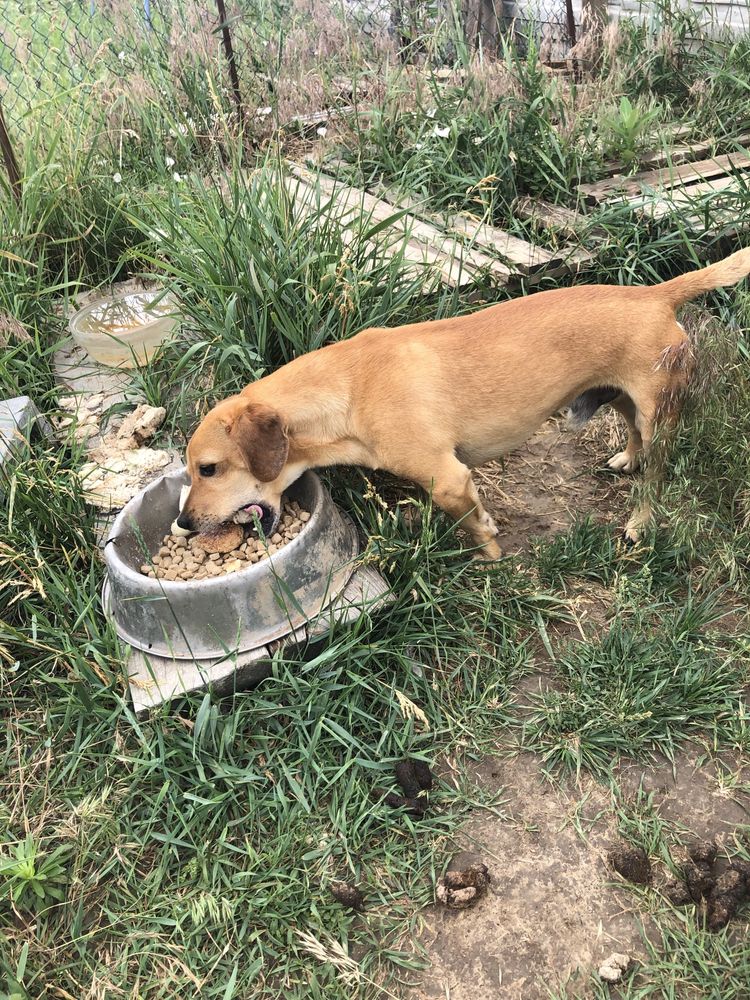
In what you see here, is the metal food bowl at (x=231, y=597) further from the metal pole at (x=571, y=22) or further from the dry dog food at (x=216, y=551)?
the metal pole at (x=571, y=22)

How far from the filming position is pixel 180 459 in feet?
13.9

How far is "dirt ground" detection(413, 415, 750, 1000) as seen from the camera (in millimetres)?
2619

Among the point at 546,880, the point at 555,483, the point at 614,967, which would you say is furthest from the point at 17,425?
the point at 614,967

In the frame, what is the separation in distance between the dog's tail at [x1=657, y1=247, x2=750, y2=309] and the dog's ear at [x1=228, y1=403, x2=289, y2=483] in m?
1.73

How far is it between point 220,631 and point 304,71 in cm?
535

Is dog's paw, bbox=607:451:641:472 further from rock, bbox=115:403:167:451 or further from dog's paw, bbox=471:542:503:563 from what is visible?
rock, bbox=115:403:167:451

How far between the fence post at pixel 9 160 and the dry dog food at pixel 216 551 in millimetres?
2934

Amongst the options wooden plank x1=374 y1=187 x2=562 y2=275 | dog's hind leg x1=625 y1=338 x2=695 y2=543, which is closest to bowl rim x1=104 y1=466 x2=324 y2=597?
dog's hind leg x1=625 y1=338 x2=695 y2=543

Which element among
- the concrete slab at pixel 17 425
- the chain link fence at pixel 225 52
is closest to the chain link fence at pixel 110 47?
the chain link fence at pixel 225 52

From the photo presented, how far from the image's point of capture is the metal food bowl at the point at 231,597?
3148mm

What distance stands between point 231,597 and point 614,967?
1.69 metres

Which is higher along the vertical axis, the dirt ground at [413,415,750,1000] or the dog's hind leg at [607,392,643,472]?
the dog's hind leg at [607,392,643,472]

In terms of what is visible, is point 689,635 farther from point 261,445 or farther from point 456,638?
point 261,445

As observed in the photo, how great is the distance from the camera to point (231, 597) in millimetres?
3146
